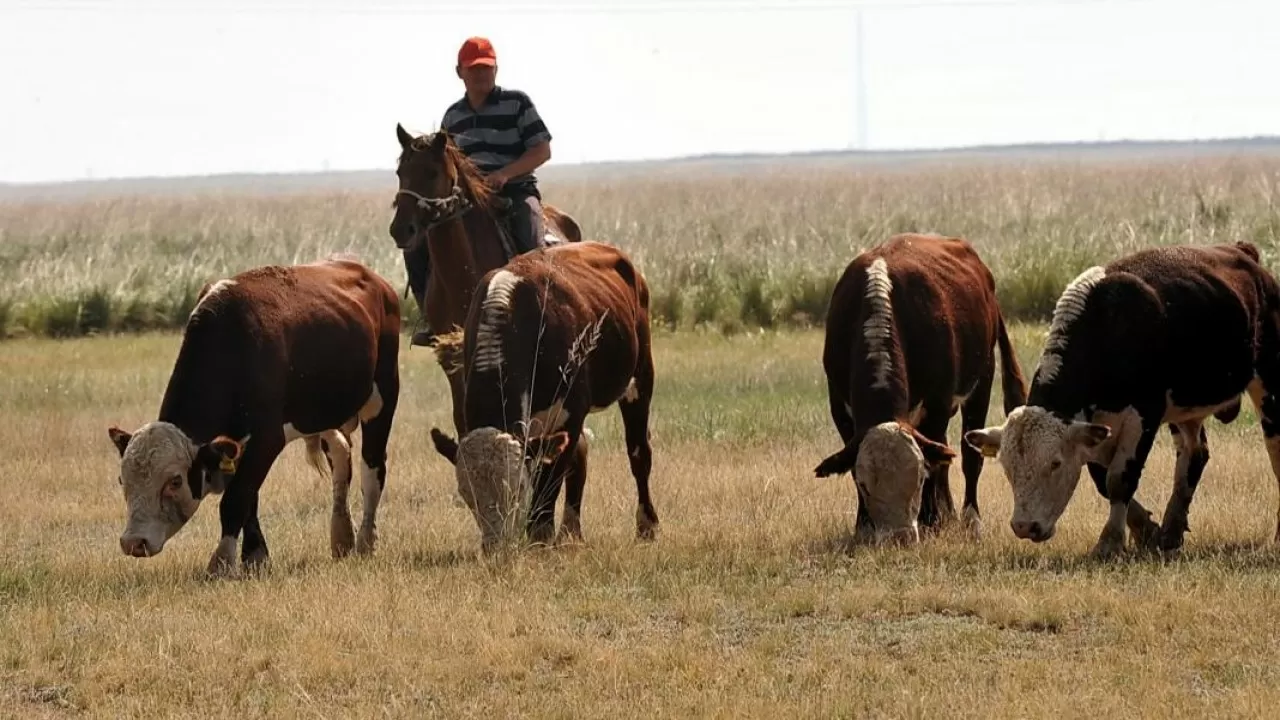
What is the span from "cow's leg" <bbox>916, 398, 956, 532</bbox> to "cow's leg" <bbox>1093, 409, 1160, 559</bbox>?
3.65 ft

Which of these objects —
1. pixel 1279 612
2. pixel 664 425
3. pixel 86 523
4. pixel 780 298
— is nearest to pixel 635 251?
pixel 780 298

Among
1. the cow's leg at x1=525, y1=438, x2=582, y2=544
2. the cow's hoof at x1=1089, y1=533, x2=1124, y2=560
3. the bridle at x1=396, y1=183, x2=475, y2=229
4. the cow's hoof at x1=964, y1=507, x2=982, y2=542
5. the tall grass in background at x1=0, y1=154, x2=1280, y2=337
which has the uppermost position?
the bridle at x1=396, y1=183, x2=475, y2=229

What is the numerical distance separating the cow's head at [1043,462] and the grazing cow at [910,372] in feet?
1.47

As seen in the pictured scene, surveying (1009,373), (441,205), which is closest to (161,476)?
(441,205)

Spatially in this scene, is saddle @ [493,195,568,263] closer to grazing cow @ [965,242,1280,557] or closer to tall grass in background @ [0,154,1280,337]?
grazing cow @ [965,242,1280,557]

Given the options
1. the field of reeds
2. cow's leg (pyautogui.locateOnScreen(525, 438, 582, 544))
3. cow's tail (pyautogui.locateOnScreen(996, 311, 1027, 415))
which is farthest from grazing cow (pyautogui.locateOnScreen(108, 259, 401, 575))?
cow's tail (pyautogui.locateOnScreen(996, 311, 1027, 415))

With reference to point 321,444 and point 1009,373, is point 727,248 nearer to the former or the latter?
point 1009,373

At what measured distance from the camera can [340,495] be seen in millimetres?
12227

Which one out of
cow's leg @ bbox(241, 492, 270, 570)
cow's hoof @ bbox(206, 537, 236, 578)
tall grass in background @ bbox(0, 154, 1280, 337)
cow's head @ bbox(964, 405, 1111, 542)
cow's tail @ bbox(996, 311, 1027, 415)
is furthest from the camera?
tall grass in background @ bbox(0, 154, 1280, 337)

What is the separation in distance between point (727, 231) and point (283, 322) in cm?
2661

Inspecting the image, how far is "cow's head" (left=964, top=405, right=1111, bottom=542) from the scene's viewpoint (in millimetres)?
10203

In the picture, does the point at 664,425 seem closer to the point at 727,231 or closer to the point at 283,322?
the point at 283,322

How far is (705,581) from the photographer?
1020 cm

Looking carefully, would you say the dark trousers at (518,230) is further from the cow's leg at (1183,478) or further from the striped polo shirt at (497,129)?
the cow's leg at (1183,478)
